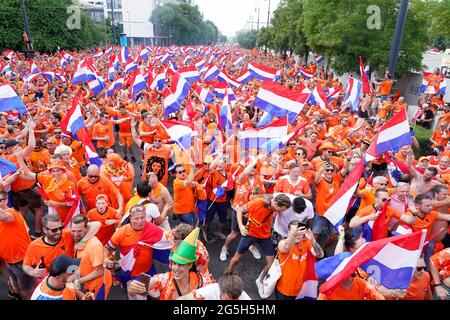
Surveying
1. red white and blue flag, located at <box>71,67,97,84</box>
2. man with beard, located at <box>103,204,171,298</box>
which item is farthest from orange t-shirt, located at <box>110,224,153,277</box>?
red white and blue flag, located at <box>71,67,97,84</box>

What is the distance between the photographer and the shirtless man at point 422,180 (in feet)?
17.8

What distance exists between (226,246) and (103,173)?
90.8 inches

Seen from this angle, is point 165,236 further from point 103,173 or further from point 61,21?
point 61,21

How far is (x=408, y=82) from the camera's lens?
1670cm

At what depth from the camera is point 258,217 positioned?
4750 millimetres

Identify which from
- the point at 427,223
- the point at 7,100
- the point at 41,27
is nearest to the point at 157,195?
the point at 427,223

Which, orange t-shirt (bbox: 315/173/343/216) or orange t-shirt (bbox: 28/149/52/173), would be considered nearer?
orange t-shirt (bbox: 315/173/343/216)

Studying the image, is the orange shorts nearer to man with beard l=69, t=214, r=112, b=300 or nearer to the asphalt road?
the asphalt road

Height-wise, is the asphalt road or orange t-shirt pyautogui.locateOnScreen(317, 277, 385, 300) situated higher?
orange t-shirt pyautogui.locateOnScreen(317, 277, 385, 300)

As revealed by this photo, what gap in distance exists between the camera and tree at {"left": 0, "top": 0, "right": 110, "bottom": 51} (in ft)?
104

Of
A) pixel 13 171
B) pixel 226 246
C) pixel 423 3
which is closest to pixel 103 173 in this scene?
pixel 13 171

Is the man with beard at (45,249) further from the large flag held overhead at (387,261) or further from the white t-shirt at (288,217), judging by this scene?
the large flag held overhead at (387,261)

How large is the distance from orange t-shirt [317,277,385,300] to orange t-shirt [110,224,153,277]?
78.6 inches

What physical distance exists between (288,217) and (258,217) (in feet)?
1.43
